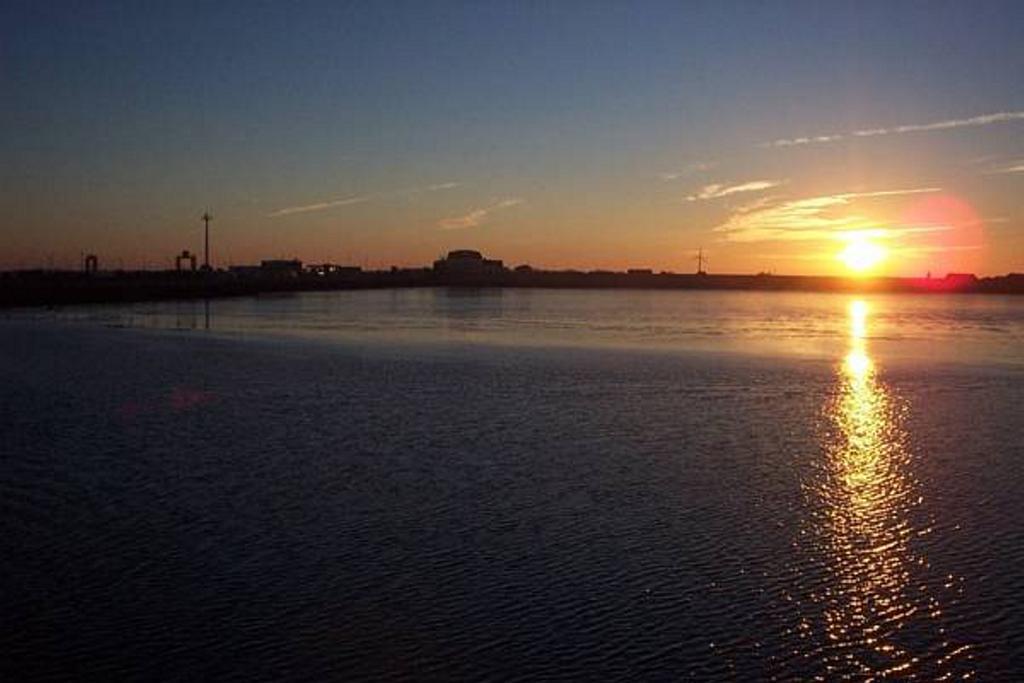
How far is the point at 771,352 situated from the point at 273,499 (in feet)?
86.6

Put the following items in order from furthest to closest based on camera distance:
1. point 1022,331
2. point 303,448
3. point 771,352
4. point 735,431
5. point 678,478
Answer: point 1022,331
point 771,352
point 735,431
point 303,448
point 678,478

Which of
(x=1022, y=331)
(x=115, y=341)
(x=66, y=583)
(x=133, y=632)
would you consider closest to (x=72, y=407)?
(x=66, y=583)

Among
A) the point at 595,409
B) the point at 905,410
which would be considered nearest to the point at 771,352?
the point at 905,410

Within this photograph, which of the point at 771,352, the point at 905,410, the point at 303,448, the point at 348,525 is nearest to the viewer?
the point at 348,525

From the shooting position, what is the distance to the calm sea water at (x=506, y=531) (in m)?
7.32

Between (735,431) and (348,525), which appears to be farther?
(735,431)

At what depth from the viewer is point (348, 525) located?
10.6 meters

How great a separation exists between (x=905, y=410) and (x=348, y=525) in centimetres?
1332

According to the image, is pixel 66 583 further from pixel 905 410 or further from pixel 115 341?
pixel 115 341

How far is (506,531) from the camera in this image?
10445 millimetres

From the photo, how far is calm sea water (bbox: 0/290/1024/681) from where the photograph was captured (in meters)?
7.32

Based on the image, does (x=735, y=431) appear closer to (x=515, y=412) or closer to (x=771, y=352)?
(x=515, y=412)

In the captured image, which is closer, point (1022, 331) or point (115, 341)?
point (115, 341)

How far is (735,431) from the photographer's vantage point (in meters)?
16.9
